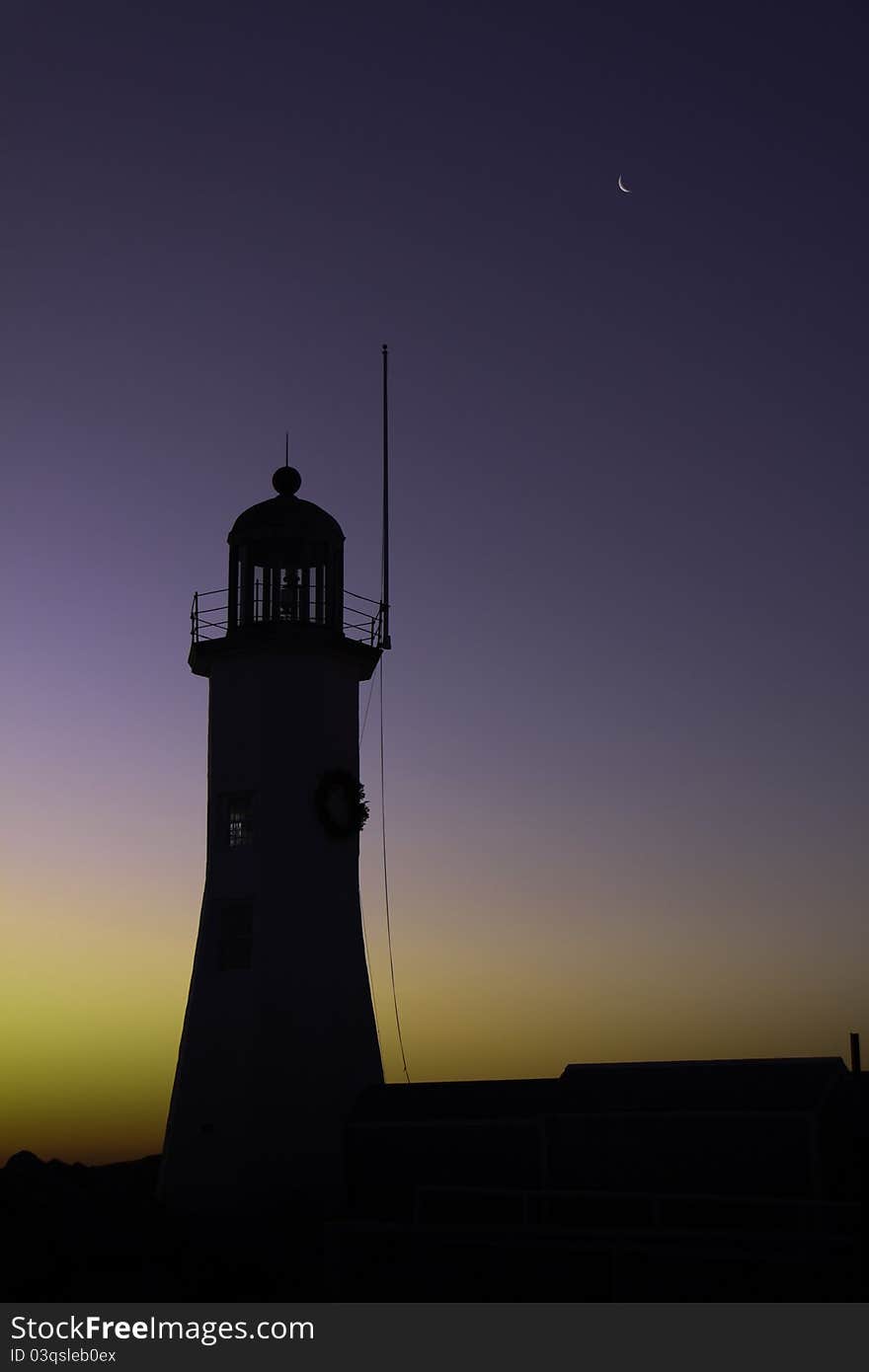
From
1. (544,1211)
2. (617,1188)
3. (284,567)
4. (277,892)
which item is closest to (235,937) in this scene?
(277,892)

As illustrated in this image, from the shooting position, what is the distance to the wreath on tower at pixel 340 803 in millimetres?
37938

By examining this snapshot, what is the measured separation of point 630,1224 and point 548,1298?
2.81m

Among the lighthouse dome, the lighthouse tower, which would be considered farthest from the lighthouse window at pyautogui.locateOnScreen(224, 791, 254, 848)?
the lighthouse dome

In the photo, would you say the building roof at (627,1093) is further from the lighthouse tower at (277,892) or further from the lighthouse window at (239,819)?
the lighthouse window at (239,819)

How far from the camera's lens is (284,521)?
3950cm

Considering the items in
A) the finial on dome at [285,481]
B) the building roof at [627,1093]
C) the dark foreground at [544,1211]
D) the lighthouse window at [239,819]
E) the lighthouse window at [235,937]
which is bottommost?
the dark foreground at [544,1211]

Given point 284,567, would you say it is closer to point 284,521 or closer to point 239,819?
point 284,521

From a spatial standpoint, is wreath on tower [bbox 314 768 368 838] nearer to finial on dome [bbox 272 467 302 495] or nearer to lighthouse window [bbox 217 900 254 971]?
lighthouse window [bbox 217 900 254 971]

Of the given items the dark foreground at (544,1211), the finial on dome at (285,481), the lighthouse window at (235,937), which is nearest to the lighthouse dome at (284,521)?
the finial on dome at (285,481)

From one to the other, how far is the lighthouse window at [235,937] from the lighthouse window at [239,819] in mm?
1507

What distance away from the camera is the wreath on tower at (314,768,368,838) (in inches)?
1494

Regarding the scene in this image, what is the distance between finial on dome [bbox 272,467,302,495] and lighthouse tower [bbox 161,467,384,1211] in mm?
61

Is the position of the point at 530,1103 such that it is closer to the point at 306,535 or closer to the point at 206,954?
the point at 206,954
